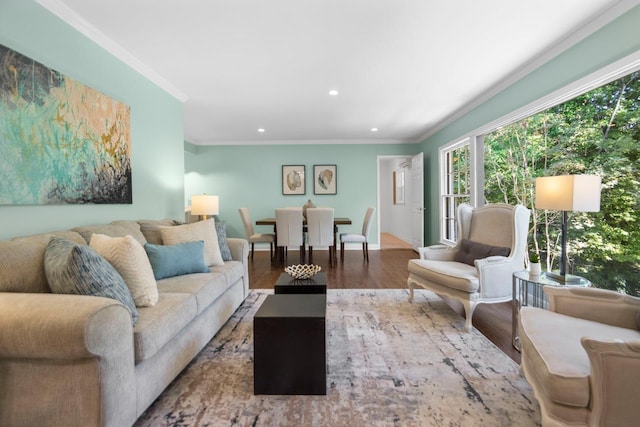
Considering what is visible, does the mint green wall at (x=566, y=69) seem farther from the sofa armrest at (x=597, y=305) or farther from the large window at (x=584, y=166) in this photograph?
the sofa armrest at (x=597, y=305)

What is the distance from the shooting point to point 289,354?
5.53 feet

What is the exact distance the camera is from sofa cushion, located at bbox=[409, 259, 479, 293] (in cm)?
255

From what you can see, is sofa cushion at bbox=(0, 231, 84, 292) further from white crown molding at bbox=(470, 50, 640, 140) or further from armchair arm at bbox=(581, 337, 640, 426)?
white crown molding at bbox=(470, 50, 640, 140)

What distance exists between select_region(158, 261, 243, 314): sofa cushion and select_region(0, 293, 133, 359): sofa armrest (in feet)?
2.68

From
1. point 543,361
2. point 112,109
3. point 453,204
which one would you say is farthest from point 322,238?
point 543,361

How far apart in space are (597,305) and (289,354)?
1695 mm

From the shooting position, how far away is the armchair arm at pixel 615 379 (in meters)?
1.05

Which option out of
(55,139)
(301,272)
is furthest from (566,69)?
(55,139)

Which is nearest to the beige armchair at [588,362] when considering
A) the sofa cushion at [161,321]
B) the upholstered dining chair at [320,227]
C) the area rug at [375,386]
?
the area rug at [375,386]

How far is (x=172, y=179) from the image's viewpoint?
144 inches

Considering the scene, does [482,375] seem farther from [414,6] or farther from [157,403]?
[414,6]

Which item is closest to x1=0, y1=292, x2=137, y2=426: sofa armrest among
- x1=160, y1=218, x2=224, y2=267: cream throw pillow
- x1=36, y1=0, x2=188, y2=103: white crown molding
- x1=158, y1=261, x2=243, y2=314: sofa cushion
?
x1=158, y1=261, x2=243, y2=314: sofa cushion

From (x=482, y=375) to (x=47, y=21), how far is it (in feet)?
12.0

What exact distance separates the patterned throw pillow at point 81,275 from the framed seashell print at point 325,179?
5322 millimetres
